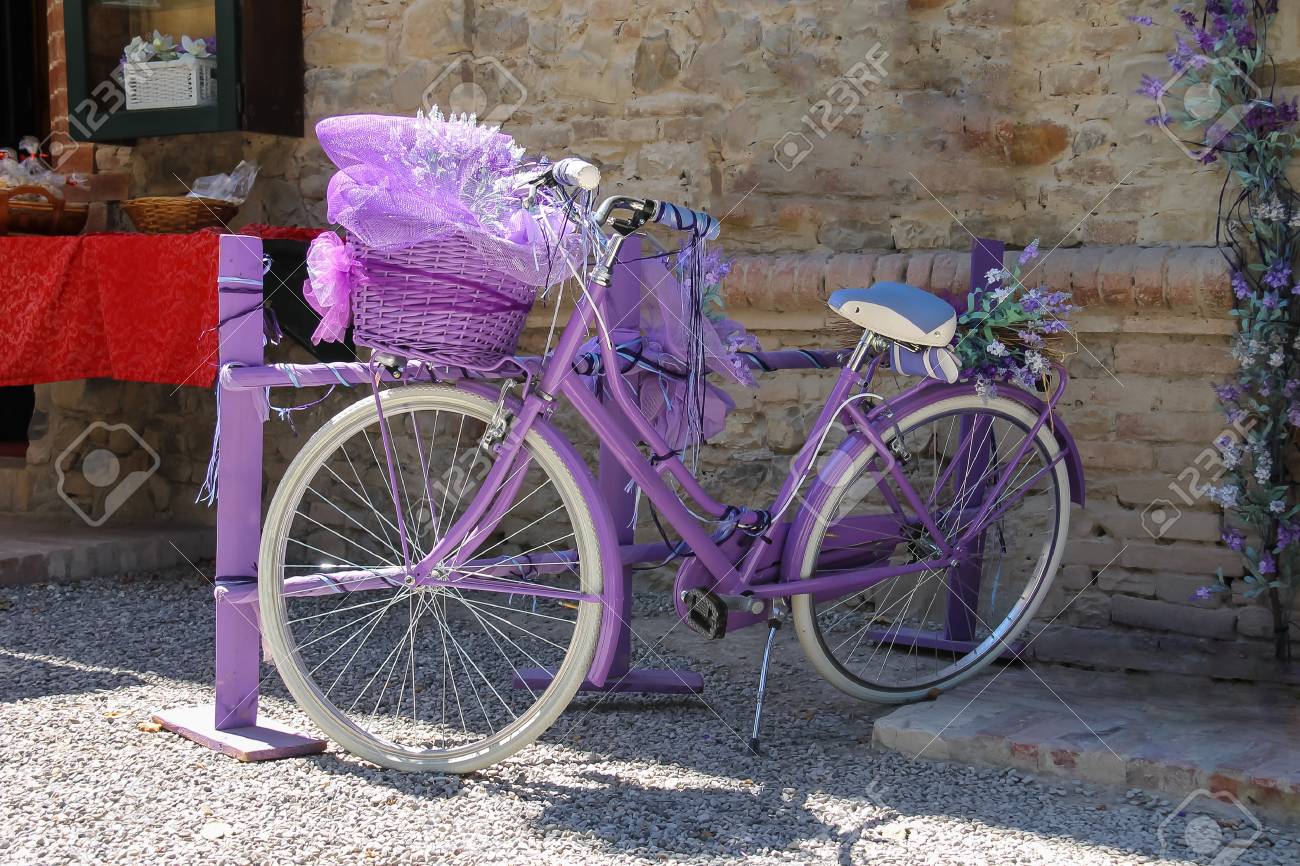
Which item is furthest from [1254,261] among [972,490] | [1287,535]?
[972,490]

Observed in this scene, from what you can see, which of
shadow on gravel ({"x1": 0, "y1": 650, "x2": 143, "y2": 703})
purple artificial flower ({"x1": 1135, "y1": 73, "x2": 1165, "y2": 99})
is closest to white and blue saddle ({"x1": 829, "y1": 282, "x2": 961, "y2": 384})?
purple artificial flower ({"x1": 1135, "y1": 73, "x2": 1165, "y2": 99})

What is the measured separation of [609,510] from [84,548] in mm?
2702

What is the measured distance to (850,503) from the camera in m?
3.44

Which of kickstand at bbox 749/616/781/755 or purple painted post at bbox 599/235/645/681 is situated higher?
purple painted post at bbox 599/235/645/681

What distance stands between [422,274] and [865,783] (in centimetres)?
142

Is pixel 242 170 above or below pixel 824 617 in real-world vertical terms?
above

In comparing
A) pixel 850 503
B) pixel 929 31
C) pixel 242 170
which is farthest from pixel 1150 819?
pixel 242 170

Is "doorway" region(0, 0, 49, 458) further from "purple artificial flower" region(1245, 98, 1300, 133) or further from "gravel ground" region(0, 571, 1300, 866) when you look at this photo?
"purple artificial flower" region(1245, 98, 1300, 133)

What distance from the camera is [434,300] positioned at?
2.87 m

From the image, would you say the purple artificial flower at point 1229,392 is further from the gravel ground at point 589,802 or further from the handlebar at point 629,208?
the handlebar at point 629,208

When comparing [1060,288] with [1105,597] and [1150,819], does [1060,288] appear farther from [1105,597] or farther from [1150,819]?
[1150,819]

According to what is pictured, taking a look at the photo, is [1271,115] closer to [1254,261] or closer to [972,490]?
[1254,261]

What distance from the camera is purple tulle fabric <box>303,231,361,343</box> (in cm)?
287

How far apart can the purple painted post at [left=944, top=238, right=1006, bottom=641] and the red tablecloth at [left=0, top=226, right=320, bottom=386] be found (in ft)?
8.06
